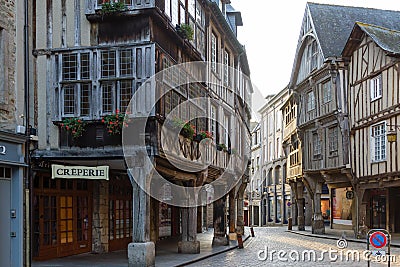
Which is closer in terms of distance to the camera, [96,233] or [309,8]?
[96,233]

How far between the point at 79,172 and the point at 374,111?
Answer: 590 inches

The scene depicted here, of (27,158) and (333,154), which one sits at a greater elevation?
(333,154)

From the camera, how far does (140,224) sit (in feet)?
44.7

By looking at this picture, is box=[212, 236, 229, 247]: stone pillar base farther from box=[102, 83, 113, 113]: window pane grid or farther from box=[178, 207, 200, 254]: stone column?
box=[102, 83, 113, 113]: window pane grid

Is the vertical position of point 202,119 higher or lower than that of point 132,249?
higher

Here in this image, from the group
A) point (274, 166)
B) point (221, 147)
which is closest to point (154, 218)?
point (221, 147)

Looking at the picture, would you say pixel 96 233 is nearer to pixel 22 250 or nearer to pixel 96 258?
pixel 96 258

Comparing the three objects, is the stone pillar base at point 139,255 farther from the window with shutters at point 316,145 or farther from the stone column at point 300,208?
the stone column at point 300,208

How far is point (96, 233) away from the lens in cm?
1733

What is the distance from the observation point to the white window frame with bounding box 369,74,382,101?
24.3 metres

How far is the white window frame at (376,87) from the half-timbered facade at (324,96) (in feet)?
7.80

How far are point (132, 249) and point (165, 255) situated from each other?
3706mm

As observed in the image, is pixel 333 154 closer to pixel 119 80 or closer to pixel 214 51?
pixel 214 51

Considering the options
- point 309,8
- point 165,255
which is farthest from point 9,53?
point 309,8
